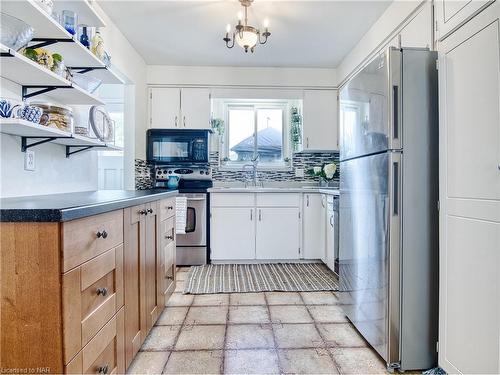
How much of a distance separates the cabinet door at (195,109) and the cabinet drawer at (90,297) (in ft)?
8.92

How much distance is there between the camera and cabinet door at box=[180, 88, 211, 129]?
380 cm

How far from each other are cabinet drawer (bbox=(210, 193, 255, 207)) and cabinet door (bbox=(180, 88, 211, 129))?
92cm

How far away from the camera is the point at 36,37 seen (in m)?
1.49

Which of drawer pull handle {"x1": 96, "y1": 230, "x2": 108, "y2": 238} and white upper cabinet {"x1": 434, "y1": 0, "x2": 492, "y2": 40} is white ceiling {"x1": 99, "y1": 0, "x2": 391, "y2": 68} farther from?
drawer pull handle {"x1": 96, "y1": 230, "x2": 108, "y2": 238}

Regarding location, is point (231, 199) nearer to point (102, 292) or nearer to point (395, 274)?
point (395, 274)

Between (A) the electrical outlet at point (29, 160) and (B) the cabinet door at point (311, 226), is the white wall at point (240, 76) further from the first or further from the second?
(A) the electrical outlet at point (29, 160)

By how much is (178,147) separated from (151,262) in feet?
7.19

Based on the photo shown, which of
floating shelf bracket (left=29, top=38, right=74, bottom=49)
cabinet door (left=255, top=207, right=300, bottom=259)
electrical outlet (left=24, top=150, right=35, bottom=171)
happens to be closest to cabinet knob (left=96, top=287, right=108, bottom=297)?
electrical outlet (left=24, top=150, right=35, bottom=171)

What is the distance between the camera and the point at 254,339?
6.06 feet

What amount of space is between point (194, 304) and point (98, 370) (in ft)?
4.29

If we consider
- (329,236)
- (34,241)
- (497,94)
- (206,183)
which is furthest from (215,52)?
(34,241)

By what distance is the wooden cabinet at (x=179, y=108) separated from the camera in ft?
12.4

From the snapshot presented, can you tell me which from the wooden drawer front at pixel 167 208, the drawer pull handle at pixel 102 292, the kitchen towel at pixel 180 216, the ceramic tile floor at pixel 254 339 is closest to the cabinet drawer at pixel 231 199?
the kitchen towel at pixel 180 216

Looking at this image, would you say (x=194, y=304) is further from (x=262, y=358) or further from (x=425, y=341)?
(x=425, y=341)
